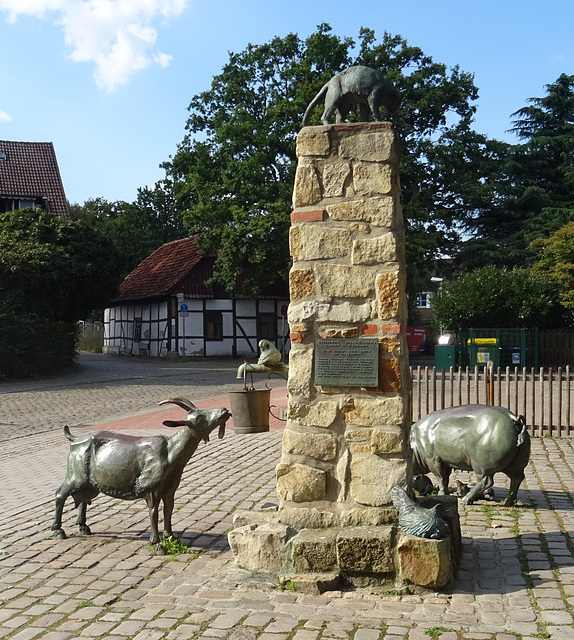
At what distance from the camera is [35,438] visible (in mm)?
12812

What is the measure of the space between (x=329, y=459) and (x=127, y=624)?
65.2 inches

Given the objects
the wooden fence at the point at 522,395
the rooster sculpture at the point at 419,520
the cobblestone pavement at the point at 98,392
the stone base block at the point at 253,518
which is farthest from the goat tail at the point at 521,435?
the cobblestone pavement at the point at 98,392

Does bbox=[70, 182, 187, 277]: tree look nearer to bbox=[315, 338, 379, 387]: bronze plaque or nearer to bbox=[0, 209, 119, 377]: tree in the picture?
bbox=[0, 209, 119, 377]: tree

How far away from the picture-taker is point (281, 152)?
32875 mm

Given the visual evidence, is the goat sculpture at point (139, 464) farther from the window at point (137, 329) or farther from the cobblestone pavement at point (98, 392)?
the window at point (137, 329)

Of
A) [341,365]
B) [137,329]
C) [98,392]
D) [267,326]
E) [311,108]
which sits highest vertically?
[311,108]

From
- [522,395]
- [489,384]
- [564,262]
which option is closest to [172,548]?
[489,384]

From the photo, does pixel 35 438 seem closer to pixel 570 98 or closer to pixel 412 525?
pixel 412 525

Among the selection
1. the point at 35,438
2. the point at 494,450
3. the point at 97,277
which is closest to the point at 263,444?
the point at 35,438

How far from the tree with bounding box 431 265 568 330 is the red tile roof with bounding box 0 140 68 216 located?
18.5m

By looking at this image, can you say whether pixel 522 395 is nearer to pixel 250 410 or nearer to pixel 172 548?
pixel 250 410

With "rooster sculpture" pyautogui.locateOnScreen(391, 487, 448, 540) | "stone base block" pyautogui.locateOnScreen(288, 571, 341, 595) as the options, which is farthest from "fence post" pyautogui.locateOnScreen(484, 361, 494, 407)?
"stone base block" pyautogui.locateOnScreen(288, 571, 341, 595)

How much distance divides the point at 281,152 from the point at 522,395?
22.8 m

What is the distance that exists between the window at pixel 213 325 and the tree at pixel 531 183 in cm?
1216
